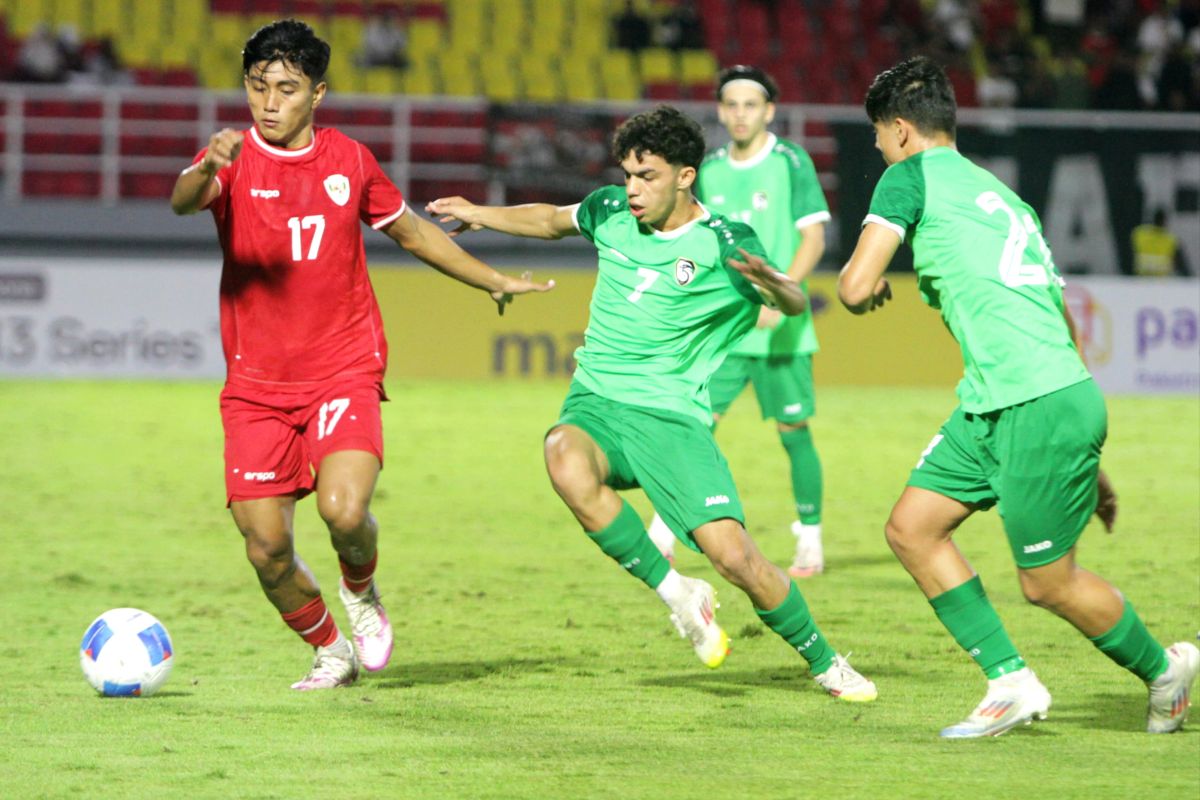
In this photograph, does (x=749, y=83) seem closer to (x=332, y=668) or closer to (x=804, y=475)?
(x=804, y=475)

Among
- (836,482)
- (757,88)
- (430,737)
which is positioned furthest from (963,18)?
(430,737)

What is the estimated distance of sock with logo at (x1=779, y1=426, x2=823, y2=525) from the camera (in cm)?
957

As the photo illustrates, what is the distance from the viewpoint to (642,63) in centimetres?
2347

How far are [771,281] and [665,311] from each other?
634mm

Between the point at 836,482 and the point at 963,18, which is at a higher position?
the point at 963,18

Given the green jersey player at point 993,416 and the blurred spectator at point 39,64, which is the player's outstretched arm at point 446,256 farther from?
the blurred spectator at point 39,64

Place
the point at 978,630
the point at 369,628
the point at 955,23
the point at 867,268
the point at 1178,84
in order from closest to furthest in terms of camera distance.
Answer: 1. the point at 867,268
2. the point at 978,630
3. the point at 369,628
4. the point at 1178,84
5. the point at 955,23

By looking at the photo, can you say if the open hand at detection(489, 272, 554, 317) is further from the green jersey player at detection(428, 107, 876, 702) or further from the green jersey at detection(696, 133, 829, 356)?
the green jersey at detection(696, 133, 829, 356)

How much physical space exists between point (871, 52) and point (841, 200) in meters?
5.96

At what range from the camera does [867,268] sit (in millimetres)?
5453

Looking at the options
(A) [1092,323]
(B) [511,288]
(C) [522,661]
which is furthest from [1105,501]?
(A) [1092,323]

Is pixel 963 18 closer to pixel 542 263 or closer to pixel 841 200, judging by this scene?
pixel 841 200

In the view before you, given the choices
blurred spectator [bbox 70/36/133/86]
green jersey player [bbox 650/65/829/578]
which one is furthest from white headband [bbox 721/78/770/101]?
blurred spectator [bbox 70/36/133/86]

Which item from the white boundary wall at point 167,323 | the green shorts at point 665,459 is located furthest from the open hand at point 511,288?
the white boundary wall at point 167,323
